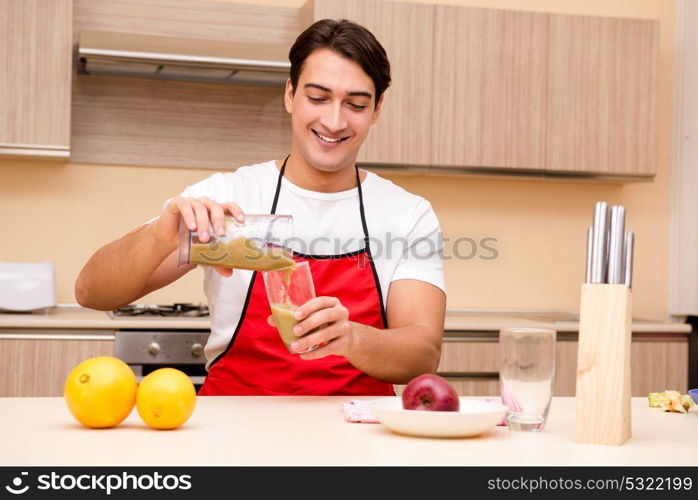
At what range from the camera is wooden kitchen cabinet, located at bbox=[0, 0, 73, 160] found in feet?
10.4

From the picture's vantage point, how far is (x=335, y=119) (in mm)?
2012

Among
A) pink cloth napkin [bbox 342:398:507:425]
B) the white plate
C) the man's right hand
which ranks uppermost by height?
the man's right hand

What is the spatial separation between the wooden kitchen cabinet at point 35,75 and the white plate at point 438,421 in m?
2.28

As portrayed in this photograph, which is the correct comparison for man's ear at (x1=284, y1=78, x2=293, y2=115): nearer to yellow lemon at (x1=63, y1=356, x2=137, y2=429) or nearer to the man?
the man

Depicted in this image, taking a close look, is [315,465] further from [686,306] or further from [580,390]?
[686,306]

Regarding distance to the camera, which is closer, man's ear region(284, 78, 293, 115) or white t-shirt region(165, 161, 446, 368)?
white t-shirt region(165, 161, 446, 368)

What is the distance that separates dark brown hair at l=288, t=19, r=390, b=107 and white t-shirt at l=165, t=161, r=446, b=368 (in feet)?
0.86

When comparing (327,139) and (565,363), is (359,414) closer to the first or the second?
(327,139)

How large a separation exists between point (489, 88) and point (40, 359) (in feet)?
6.20

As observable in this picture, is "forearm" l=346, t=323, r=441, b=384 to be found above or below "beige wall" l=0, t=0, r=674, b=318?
below

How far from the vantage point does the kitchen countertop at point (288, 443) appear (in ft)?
3.61

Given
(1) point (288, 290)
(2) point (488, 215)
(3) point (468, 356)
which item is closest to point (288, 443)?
(1) point (288, 290)

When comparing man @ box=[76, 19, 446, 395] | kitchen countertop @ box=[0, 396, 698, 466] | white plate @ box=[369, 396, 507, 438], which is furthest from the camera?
man @ box=[76, 19, 446, 395]

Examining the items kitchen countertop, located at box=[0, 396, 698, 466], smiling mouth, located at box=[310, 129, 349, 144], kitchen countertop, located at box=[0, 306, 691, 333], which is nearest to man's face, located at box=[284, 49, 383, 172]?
smiling mouth, located at box=[310, 129, 349, 144]
